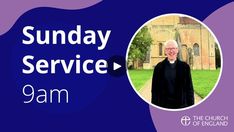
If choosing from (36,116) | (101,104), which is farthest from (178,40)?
(36,116)

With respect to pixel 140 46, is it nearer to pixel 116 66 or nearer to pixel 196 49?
pixel 116 66

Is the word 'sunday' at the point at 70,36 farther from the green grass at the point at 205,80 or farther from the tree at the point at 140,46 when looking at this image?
Answer: the green grass at the point at 205,80

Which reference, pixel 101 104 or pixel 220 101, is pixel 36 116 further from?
pixel 220 101

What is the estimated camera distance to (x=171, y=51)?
6520 mm

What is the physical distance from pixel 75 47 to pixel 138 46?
0.42m

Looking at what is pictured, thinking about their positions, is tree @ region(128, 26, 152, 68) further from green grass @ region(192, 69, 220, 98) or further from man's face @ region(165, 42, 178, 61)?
green grass @ region(192, 69, 220, 98)

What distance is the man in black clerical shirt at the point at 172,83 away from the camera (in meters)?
6.49

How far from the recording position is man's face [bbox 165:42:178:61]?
21.4 ft

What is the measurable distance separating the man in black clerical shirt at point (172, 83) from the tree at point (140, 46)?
124mm

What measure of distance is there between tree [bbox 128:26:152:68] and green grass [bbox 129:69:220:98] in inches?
3.8

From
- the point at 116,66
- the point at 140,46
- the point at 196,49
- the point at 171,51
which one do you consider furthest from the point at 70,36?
the point at 196,49

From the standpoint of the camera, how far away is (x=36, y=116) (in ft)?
21.3

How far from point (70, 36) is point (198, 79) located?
2.98 ft

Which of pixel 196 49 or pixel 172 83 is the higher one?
pixel 196 49
